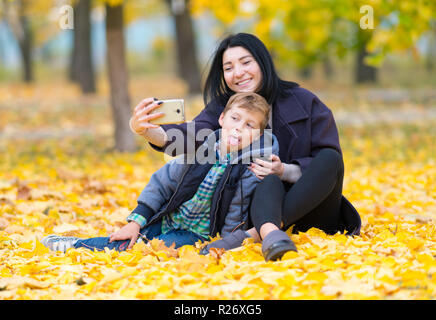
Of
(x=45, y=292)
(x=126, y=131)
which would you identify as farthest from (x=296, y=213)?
(x=126, y=131)

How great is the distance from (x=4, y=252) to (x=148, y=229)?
857mm

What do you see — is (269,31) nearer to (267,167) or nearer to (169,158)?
(169,158)

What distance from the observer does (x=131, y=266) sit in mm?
2818

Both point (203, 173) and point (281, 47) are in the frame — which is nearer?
point (203, 173)

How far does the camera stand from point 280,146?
3244mm

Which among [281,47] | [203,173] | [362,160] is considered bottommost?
[362,160]

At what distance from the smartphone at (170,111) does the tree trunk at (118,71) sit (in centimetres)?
516

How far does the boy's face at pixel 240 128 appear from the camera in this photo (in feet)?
10.0

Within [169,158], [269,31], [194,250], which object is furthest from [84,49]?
[194,250]

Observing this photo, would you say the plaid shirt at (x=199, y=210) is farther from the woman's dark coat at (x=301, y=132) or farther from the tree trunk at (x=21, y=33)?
the tree trunk at (x=21, y=33)

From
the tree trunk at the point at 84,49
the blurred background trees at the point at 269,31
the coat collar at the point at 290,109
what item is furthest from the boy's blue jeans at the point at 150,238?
the tree trunk at the point at 84,49

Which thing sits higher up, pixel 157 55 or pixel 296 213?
pixel 157 55

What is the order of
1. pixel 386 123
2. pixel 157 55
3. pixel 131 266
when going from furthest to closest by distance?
pixel 157 55 → pixel 386 123 → pixel 131 266

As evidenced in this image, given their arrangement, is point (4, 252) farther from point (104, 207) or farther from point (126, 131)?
point (126, 131)
